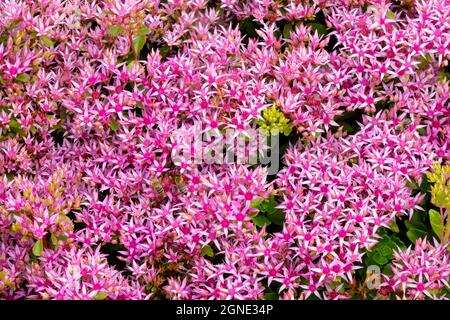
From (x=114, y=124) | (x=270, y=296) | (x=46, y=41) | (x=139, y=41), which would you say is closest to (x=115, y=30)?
(x=139, y=41)

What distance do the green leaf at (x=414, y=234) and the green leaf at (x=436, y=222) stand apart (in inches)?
2.9

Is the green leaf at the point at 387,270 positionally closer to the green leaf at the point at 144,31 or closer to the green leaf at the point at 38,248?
the green leaf at the point at 38,248

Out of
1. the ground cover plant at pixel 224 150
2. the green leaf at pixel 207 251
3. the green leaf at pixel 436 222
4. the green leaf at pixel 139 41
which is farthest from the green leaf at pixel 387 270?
the green leaf at pixel 139 41

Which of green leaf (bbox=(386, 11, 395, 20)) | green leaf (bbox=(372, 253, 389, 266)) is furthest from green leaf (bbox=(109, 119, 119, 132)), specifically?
green leaf (bbox=(386, 11, 395, 20))

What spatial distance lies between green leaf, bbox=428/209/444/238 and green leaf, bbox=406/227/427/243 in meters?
0.07

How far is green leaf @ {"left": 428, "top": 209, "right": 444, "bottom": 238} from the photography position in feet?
10.9

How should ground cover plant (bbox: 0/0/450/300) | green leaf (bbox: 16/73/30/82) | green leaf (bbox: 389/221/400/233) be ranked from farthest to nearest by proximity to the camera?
1. green leaf (bbox: 16/73/30/82)
2. green leaf (bbox: 389/221/400/233)
3. ground cover plant (bbox: 0/0/450/300)

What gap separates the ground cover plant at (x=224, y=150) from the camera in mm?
3252

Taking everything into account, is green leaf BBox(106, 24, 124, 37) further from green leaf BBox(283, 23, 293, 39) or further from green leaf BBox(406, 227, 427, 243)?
green leaf BBox(406, 227, 427, 243)

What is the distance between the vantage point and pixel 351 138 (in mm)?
3689

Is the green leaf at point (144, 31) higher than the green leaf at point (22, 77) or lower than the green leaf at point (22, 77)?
higher

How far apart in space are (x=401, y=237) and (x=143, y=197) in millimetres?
1414
